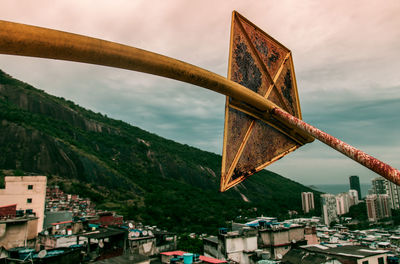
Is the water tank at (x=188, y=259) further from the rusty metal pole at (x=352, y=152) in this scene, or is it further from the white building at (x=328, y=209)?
the white building at (x=328, y=209)

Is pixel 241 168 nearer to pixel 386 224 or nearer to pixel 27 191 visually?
pixel 27 191

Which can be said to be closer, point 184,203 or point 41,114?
point 184,203

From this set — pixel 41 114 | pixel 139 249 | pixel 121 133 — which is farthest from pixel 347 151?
pixel 121 133

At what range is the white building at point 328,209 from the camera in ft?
204

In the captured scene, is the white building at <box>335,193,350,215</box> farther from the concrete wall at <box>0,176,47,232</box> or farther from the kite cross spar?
the kite cross spar

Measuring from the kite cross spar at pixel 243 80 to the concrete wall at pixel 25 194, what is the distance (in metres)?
21.9

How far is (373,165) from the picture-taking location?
144 cm

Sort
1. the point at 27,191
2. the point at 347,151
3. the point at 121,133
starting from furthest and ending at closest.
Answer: the point at 121,133 < the point at 27,191 < the point at 347,151

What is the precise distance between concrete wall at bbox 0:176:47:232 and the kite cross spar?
21.9 metres

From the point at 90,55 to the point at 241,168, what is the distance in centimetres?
148

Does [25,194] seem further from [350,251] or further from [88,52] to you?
[350,251]

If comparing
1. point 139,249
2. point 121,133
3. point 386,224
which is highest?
point 121,133

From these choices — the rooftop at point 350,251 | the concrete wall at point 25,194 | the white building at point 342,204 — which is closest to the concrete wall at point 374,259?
the rooftop at point 350,251

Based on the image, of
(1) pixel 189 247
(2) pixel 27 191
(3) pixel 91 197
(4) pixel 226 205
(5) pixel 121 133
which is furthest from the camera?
(5) pixel 121 133
